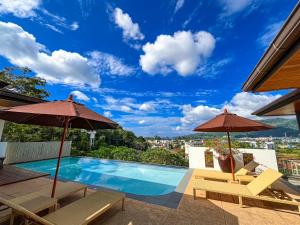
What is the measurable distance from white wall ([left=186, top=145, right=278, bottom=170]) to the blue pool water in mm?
1107

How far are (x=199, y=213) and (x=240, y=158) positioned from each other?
6.60m

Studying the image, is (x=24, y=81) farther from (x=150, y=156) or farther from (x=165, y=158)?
(x=165, y=158)

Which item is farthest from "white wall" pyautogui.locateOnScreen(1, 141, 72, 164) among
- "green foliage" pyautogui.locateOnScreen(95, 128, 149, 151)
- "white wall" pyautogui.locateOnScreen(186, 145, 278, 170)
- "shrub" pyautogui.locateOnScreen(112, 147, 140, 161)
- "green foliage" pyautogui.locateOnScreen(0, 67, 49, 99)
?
"white wall" pyautogui.locateOnScreen(186, 145, 278, 170)

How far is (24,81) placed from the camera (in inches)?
661

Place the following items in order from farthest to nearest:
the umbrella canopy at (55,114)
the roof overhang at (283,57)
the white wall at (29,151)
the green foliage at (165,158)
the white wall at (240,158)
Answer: the green foliage at (165,158) → the white wall at (29,151) → the white wall at (240,158) → the umbrella canopy at (55,114) → the roof overhang at (283,57)

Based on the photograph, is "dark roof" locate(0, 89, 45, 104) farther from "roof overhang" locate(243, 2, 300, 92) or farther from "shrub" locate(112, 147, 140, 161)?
"shrub" locate(112, 147, 140, 161)

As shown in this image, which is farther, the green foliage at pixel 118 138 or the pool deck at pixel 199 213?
the green foliage at pixel 118 138

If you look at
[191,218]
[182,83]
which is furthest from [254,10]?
[182,83]

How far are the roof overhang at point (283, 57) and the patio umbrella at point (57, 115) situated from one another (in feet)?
9.20

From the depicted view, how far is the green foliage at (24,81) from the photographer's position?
649 inches

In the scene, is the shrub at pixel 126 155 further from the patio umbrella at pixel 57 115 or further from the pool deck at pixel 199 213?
the patio umbrella at pixel 57 115

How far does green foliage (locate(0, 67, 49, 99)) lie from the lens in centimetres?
1648

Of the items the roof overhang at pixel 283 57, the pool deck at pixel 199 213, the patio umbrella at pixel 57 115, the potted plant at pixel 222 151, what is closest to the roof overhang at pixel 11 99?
the patio umbrella at pixel 57 115

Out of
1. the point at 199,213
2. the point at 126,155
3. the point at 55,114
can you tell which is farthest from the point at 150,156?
the point at 55,114
